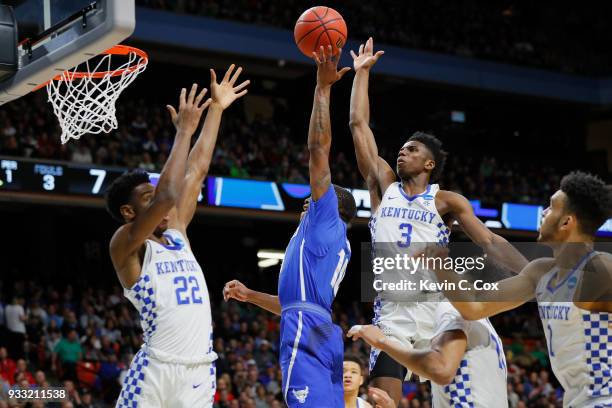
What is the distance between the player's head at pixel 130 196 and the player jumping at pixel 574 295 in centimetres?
167

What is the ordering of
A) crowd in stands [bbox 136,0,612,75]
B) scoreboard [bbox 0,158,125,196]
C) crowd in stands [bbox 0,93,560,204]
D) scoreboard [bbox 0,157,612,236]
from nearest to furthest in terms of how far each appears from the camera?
scoreboard [bbox 0,158,125,196] → scoreboard [bbox 0,157,612,236] → crowd in stands [bbox 0,93,560,204] → crowd in stands [bbox 136,0,612,75]

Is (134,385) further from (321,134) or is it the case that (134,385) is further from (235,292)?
(321,134)

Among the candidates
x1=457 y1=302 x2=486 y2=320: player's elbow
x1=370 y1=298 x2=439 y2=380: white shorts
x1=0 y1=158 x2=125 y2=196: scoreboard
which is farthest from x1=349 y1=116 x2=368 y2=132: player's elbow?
x1=0 y1=158 x2=125 y2=196: scoreboard

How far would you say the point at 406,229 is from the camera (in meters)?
6.44

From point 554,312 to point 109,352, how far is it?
441 inches

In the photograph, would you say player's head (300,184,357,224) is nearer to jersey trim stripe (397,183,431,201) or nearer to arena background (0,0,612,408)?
jersey trim stripe (397,183,431,201)

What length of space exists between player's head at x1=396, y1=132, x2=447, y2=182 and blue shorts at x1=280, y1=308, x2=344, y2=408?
155 centimetres

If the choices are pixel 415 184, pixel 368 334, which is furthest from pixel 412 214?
pixel 368 334

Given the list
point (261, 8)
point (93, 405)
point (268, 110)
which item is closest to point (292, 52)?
point (261, 8)

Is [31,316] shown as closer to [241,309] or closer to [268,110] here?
[241,309]

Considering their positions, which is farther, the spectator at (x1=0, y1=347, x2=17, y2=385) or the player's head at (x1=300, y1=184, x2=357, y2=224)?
the spectator at (x1=0, y1=347, x2=17, y2=385)

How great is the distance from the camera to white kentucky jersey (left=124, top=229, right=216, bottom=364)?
5035mm

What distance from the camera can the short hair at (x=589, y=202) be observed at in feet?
14.4

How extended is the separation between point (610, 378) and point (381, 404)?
5.03 ft
